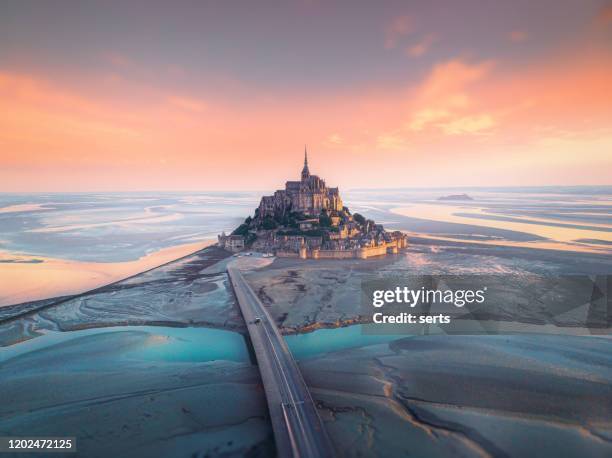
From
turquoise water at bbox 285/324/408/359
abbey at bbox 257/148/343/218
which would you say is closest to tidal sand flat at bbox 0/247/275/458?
turquoise water at bbox 285/324/408/359

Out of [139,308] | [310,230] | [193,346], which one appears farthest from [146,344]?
[310,230]

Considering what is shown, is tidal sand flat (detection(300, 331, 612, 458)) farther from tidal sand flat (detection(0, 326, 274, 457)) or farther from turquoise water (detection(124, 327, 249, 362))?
turquoise water (detection(124, 327, 249, 362))

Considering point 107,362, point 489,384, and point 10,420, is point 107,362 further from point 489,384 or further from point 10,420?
point 489,384

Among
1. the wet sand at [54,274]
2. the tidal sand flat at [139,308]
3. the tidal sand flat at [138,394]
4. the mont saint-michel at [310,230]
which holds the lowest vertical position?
the tidal sand flat at [138,394]

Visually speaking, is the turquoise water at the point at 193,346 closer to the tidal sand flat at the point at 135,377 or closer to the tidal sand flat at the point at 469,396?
the tidal sand flat at the point at 135,377

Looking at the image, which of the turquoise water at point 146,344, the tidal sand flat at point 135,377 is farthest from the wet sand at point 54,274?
the turquoise water at point 146,344

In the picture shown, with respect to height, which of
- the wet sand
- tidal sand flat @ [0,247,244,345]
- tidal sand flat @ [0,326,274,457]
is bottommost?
tidal sand flat @ [0,326,274,457]
